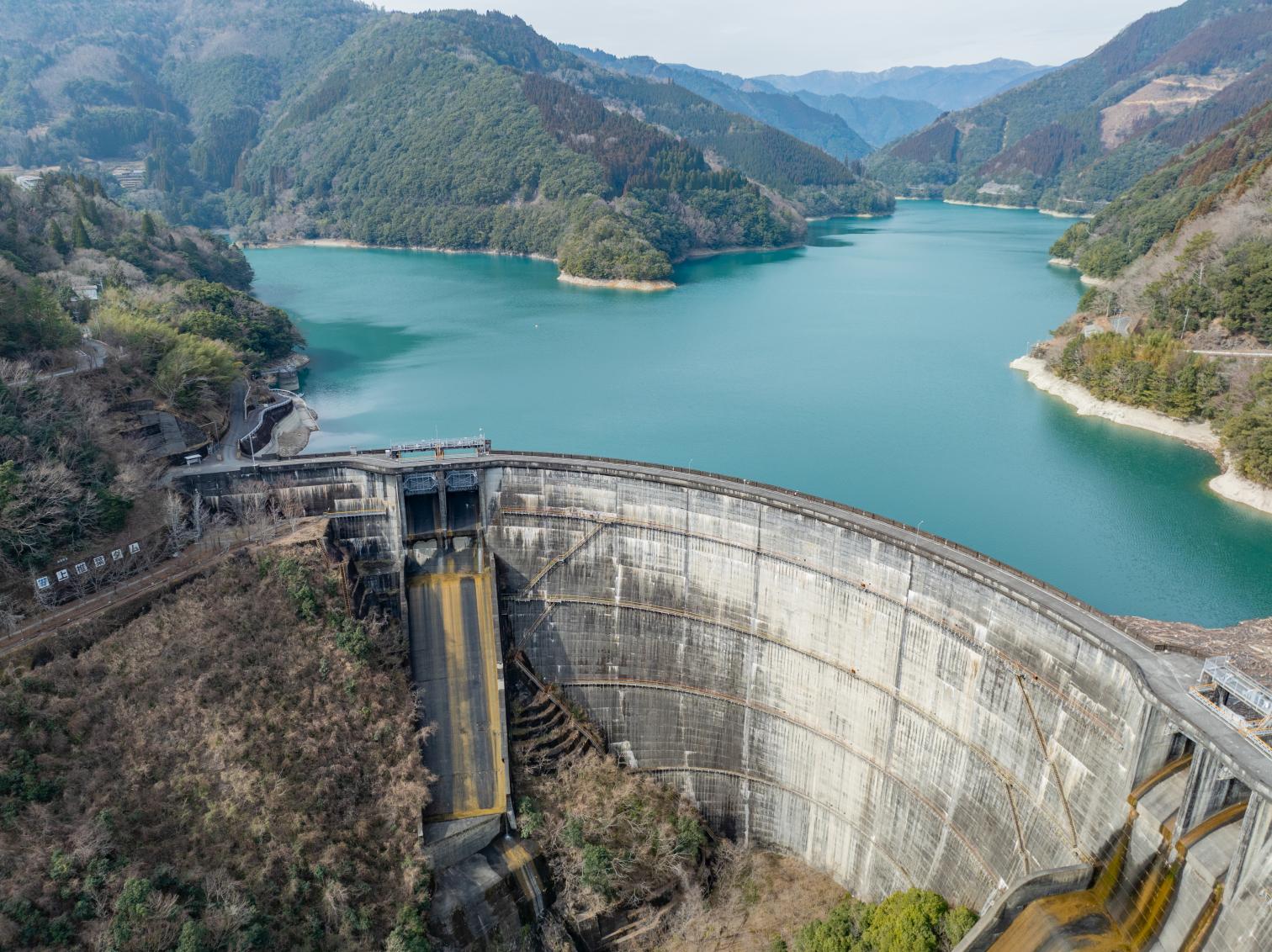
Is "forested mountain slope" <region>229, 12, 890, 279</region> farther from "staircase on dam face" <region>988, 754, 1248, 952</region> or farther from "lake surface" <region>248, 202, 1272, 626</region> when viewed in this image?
"staircase on dam face" <region>988, 754, 1248, 952</region>

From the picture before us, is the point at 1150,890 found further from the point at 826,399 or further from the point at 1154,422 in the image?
Answer: the point at 826,399

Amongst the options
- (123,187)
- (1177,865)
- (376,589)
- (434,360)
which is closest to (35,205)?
(434,360)

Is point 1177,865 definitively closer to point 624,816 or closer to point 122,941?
point 624,816

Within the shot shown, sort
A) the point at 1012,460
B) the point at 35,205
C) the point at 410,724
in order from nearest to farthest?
1. the point at 410,724
2. the point at 1012,460
3. the point at 35,205

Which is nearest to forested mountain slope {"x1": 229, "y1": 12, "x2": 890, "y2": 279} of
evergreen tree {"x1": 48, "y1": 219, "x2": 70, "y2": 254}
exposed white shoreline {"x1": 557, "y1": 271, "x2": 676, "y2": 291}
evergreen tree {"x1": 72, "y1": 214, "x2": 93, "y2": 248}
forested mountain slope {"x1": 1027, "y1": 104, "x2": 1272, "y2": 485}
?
exposed white shoreline {"x1": 557, "y1": 271, "x2": 676, "y2": 291}

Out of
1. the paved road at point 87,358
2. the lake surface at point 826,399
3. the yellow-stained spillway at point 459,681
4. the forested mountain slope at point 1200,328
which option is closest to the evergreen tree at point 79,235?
the lake surface at point 826,399

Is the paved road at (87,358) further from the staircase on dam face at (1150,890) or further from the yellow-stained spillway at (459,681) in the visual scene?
the staircase on dam face at (1150,890)
